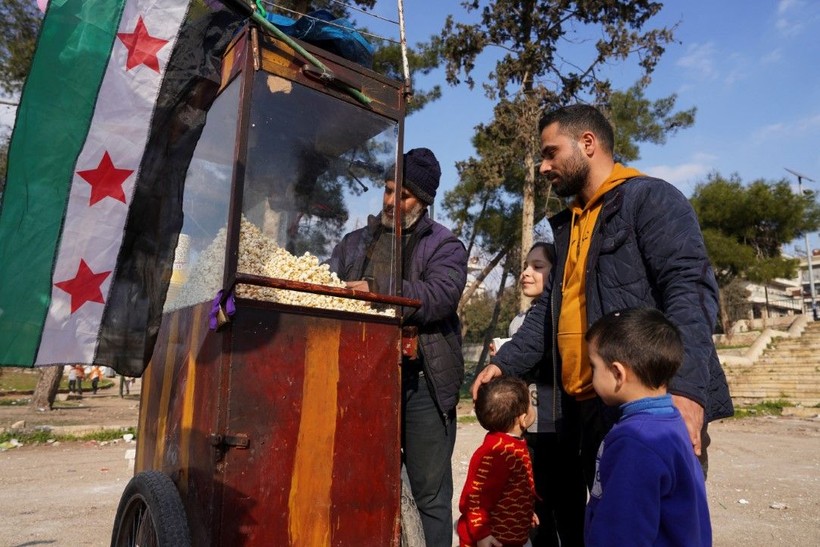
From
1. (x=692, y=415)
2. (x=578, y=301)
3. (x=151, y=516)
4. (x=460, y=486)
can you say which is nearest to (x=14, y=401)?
(x=460, y=486)

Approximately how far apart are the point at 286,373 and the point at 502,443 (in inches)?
50.2

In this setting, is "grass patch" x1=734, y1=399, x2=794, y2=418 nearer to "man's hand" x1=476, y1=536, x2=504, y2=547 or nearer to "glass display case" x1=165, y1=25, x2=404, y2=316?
"man's hand" x1=476, y1=536, x2=504, y2=547

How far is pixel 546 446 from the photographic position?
325cm

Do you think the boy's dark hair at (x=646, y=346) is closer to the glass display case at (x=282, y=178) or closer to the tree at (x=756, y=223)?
the glass display case at (x=282, y=178)

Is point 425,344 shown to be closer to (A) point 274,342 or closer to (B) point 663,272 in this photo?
(A) point 274,342

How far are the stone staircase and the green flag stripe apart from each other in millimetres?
17203

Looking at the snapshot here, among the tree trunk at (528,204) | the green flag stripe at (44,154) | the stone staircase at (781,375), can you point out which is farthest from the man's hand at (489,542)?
the stone staircase at (781,375)

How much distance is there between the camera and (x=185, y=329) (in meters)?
2.65

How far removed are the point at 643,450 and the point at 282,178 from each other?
72.3 inches

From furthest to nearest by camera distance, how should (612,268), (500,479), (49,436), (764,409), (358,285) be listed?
(764,409), (49,436), (500,479), (358,285), (612,268)

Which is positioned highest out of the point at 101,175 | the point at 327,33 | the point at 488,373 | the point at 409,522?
the point at 327,33

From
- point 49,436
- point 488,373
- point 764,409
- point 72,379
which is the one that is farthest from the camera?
point 72,379

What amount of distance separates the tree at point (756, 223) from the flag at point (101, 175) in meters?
33.7

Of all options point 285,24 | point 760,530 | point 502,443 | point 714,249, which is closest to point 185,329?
point 285,24
